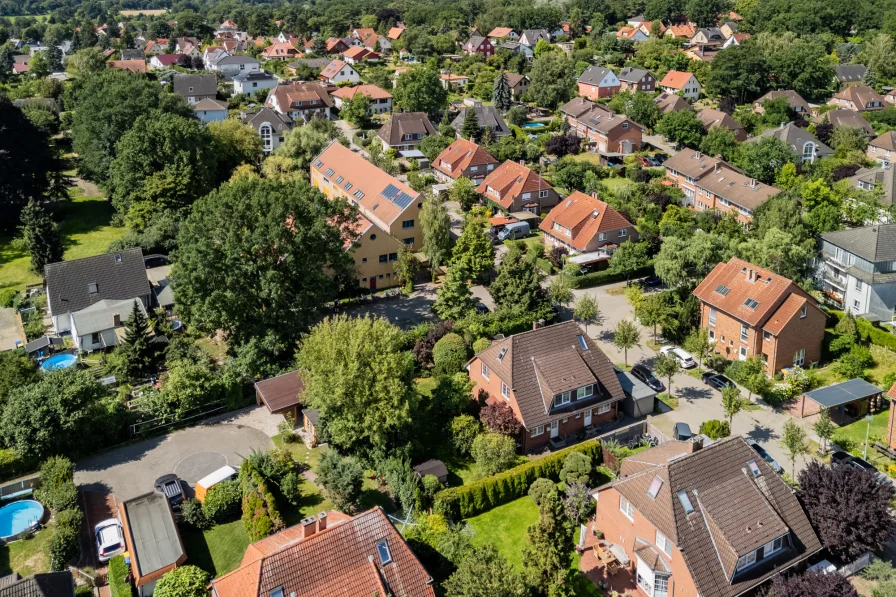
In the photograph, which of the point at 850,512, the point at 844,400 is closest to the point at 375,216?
the point at 844,400

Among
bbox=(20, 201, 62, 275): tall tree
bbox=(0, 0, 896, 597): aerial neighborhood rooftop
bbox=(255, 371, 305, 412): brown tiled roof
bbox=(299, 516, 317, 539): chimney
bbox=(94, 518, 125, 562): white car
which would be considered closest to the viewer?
bbox=(299, 516, 317, 539): chimney

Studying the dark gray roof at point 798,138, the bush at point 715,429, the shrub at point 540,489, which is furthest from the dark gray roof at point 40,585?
the dark gray roof at point 798,138

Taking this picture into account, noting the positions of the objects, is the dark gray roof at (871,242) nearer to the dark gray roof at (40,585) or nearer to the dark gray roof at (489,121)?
the dark gray roof at (489,121)

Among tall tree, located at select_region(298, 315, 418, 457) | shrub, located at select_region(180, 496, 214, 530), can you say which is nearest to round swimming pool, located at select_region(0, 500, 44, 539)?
shrub, located at select_region(180, 496, 214, 530)

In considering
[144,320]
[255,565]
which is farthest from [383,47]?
[255,565]

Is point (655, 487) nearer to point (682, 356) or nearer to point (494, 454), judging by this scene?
point (494, 454)

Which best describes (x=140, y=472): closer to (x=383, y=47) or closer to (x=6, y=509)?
(x=6, y=509)

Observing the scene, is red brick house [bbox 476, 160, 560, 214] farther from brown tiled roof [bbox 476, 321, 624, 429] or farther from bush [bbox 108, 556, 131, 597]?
bush [bbox 108, 556, 131, 597]
